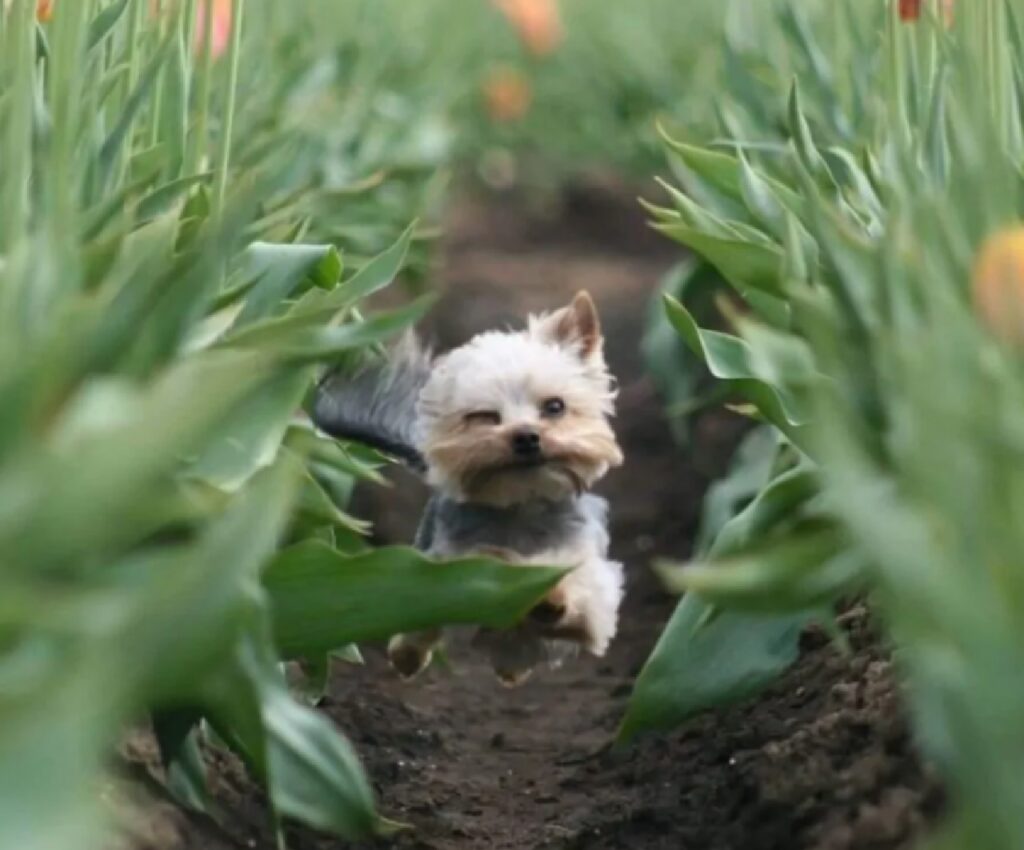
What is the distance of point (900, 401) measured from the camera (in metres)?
2.18

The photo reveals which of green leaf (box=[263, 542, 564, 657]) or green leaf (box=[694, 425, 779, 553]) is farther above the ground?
green leaf (box=[263, 542, 564, 657])

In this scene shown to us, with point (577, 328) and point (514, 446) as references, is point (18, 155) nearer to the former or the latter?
point (514, 446)

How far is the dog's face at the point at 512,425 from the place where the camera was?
4.28 m

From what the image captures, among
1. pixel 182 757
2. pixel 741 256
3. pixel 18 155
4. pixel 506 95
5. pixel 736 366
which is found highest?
pixel 18 155

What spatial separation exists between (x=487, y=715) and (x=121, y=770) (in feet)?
6.59

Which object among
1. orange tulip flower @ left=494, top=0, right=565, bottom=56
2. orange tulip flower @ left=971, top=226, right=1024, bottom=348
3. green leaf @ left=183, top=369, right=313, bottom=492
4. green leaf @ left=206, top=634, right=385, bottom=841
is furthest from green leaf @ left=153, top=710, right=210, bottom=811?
orange tulip flower @ left=494, top=0, right=565, bottom=56

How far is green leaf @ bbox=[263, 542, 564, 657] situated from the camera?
2.95 m

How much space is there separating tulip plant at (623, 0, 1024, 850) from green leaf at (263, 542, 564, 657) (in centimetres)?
28

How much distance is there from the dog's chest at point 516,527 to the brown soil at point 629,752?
36cm

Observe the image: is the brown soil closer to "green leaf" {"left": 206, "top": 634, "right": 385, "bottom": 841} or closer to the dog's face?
"green leaf" {"left": 206, "top": 634, "right": 385, "bottom": 841}

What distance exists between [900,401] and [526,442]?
210 centimetres

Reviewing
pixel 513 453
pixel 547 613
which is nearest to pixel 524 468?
pixel 513 453

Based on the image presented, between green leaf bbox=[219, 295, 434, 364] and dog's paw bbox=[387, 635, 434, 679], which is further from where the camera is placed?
dog's paw bbox=[387, 635, 434, 679]

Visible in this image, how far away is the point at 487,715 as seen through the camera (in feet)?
15.5
